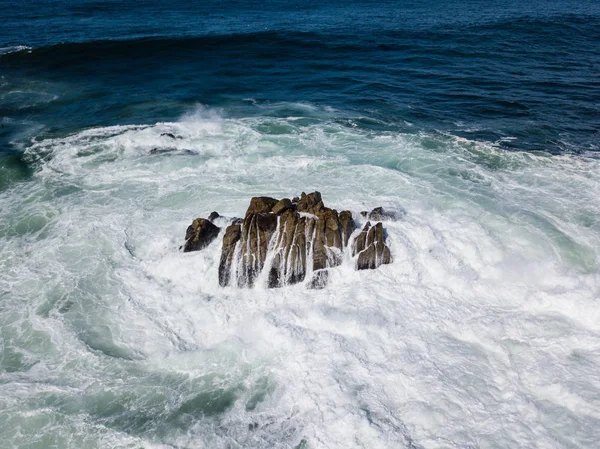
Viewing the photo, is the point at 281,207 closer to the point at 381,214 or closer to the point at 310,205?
the point at 310,205

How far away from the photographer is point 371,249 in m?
18.9

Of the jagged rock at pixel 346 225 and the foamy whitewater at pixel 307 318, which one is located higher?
the jagged rock at pixel 346 225

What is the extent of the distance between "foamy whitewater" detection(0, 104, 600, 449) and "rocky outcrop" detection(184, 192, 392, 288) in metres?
0.57

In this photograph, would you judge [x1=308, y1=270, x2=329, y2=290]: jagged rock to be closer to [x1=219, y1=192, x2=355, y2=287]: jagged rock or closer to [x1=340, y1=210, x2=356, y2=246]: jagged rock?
[x1=219, y1=192, x2=355, y2=287]: jagged rock

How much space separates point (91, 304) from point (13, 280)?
3927 mm

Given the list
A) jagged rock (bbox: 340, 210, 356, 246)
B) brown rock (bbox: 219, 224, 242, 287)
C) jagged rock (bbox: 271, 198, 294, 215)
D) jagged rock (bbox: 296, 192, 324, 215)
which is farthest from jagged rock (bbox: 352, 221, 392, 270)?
brown rock (bbox: 219, 224, 242, 287)

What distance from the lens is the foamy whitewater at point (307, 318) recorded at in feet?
43.3

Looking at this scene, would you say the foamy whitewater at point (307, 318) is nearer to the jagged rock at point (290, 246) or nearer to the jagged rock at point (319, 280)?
the jagged rock at point (319, 280)

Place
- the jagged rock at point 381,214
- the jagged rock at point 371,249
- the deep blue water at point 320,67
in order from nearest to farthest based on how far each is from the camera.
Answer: the jagged rock at point 371,249 < the jagged rock at point 381,214 < the deep blue water at point 320,67

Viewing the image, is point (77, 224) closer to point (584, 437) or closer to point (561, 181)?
point (584, 437)

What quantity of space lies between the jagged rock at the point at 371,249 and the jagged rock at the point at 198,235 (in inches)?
261

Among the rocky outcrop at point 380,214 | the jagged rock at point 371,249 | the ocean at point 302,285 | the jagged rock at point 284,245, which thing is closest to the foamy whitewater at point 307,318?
the ocean at point 302,285

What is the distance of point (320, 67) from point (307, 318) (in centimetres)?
3693

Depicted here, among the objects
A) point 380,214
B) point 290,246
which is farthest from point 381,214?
point 290,246
